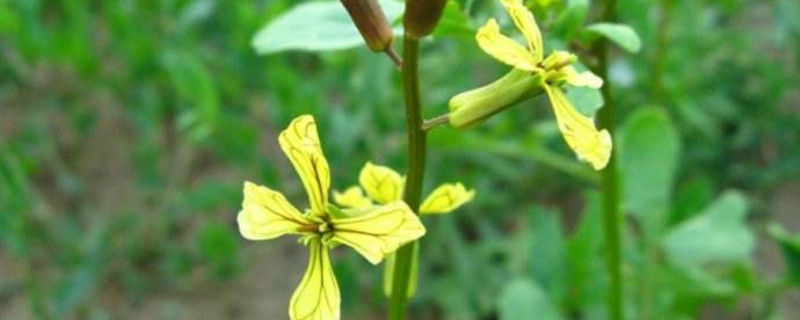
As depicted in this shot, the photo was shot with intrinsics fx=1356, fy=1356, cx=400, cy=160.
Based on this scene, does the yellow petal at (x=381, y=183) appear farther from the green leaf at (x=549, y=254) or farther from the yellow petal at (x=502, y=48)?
the green leaf at (x=549, y=254)

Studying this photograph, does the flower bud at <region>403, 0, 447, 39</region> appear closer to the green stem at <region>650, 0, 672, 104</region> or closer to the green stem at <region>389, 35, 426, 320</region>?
the green stem at <region>389, 35, 426, 320</region>

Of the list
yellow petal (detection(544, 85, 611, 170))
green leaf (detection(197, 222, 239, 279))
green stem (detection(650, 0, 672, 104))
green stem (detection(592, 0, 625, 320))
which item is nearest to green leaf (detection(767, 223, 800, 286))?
green stem (detection(592, 0, 625, 320))

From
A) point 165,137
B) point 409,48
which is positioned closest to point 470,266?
point 165,137

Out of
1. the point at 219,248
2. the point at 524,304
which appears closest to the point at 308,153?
the point at 524,304

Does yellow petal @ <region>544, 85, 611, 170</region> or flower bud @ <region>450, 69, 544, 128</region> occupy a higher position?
flower bud @ <region>450, 69, 544, 128</region>

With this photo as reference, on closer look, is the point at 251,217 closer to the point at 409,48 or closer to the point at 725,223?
the point at 409,48

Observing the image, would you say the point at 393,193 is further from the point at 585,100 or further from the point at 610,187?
the point at 610,187

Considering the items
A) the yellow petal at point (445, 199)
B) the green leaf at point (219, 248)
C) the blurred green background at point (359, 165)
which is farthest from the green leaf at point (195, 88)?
the yellow petal at point (445, 199)
